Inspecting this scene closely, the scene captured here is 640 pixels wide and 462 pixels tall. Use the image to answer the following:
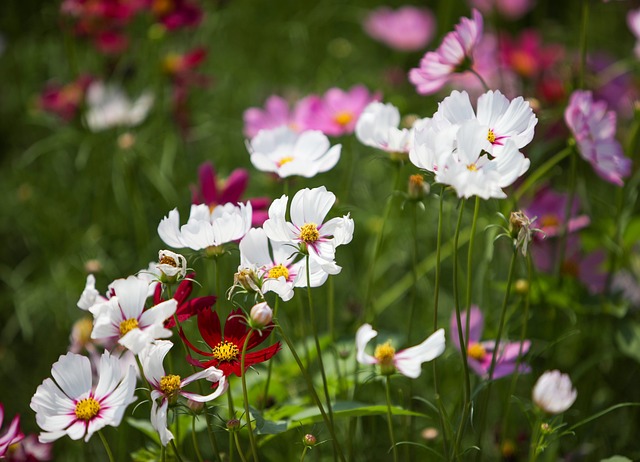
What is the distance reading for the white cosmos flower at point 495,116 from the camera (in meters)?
0.73

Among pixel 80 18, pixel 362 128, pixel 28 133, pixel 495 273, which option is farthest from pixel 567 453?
pixel 28 133

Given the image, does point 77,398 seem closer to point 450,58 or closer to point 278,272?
point 278,272

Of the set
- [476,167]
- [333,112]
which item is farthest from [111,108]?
[476,167]

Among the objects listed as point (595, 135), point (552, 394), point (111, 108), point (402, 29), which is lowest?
point (402, 29)

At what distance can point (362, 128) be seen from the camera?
0.92 m

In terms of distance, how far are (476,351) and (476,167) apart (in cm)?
37

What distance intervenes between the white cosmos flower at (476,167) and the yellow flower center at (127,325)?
0.31 meters

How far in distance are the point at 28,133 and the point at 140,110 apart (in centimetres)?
47

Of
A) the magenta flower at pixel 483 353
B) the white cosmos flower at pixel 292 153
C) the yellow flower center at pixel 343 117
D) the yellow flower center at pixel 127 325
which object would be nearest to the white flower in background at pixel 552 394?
the magenta flower at pixel 483 353

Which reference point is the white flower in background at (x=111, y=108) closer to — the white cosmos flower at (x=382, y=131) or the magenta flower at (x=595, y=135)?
the white cosmos flower at (x=382, y=131)

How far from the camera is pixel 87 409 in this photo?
2.32ft

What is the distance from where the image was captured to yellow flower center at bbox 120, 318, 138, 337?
71cm

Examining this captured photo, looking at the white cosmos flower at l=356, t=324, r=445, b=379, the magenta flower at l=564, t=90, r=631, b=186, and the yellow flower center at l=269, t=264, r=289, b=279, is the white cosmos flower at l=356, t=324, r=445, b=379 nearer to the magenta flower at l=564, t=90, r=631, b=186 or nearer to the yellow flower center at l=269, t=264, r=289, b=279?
the yellow flower center at l=269, t=264, r=289, b=279

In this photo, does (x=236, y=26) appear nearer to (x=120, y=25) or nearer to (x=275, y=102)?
(x=120, y=25)
